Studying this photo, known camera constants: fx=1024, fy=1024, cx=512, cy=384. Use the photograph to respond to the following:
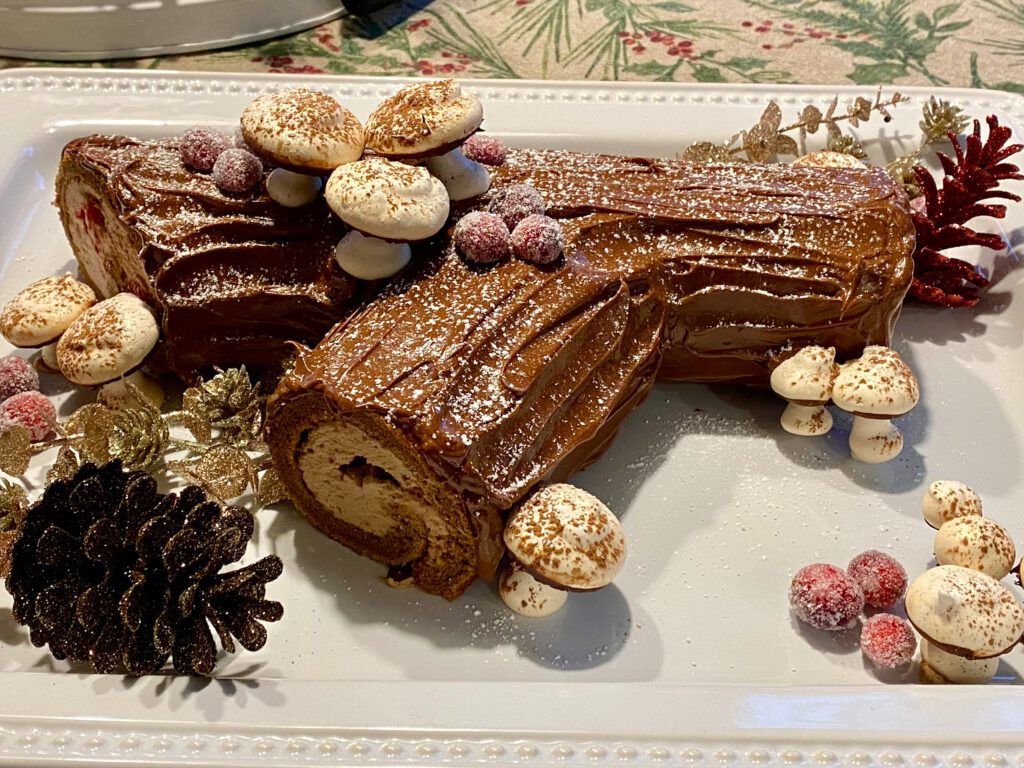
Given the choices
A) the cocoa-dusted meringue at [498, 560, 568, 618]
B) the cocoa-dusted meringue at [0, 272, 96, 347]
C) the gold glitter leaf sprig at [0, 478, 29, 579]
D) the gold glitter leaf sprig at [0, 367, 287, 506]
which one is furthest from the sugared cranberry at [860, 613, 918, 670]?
the cocoa-dusted meringue at [0, 272, 96, 347]

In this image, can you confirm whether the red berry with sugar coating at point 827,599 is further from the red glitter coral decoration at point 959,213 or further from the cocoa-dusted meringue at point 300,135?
the cocoa-dusted meringue at point 300,135

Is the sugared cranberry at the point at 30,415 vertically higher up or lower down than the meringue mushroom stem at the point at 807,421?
higher up

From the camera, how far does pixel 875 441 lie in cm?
198

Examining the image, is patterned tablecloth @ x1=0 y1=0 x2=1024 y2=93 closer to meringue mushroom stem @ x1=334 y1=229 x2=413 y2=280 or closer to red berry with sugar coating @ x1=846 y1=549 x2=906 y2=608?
meringue mushroom stem @ x1=334 y1=229 x2=413 y2=280

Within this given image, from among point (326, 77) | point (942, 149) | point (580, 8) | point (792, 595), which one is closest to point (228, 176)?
point (326, 77)

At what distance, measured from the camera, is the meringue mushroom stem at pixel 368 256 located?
70.2 inches

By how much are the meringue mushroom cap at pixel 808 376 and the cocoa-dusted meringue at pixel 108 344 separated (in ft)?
3.91

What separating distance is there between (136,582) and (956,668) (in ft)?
4.11

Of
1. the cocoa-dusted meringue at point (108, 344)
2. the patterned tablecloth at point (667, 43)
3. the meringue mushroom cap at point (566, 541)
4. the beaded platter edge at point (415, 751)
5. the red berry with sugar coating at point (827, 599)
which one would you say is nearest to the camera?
the beaded platter edge at point (415, 751)

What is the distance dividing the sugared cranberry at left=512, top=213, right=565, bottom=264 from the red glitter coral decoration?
91 centimetres

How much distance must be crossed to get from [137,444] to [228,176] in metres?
0.53

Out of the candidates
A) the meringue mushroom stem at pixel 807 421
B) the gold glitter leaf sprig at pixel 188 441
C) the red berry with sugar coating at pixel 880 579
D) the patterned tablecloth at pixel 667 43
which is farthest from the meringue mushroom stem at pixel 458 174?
the patterned tablecloth at pixel 667 43

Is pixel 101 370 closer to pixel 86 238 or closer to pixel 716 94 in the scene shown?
pixel 86 238

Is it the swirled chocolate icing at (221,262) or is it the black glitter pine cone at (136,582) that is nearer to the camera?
the black glitter pine cone at (136,582)
